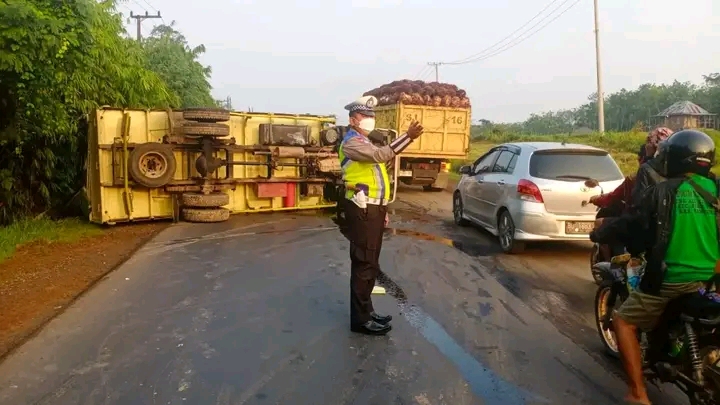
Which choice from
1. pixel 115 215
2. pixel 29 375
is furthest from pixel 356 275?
pixel 115 215

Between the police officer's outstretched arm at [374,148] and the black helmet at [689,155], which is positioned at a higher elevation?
the police officer's outstretched arm at [374,148]

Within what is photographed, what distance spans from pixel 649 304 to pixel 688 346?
1.00 ft

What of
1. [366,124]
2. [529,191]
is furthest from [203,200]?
[366,124]

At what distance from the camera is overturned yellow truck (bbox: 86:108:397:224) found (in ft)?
34.1

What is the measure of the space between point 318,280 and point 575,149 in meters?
4.03

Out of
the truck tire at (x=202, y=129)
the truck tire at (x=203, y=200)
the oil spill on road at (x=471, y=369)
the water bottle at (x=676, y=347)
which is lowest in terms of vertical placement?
the oil spill on road at (x=471, y=369)

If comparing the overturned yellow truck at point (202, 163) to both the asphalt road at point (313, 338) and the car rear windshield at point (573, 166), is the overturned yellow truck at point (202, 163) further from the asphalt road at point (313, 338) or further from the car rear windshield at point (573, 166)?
the car rear windshield at point (573, 166)

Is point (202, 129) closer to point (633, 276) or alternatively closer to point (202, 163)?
point (202, 163)

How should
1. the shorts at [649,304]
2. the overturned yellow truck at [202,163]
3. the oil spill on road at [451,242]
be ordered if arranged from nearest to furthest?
the shorts at [649,304], the oil spill on road at [451,242], the overturned yellow truck at [202,163]

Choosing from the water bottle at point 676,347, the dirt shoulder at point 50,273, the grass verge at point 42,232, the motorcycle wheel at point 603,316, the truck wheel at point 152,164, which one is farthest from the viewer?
the truck wheel at point 152,164

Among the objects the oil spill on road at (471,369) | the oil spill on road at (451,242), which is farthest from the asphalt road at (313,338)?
the oil spill on road at (451,242)

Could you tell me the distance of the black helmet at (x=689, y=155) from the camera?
11.7ft

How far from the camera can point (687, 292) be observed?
3.55 metres

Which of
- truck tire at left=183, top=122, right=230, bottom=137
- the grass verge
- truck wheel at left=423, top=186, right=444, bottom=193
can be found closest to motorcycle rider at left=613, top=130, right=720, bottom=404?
the grass verge
